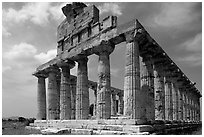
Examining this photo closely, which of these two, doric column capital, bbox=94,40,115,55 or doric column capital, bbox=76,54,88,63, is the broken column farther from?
doric column capital, bbox=94,40,115,55

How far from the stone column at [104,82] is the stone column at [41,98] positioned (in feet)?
37.9

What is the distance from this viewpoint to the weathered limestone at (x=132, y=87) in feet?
56.5

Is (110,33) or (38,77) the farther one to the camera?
(38,77)

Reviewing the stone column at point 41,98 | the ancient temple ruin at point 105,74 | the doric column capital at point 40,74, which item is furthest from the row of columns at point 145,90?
the stone column at point 41,98

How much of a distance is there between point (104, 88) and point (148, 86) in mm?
3845

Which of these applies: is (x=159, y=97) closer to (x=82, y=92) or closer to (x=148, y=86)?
(x=148, y=86)

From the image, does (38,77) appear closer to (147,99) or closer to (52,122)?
(52,122)

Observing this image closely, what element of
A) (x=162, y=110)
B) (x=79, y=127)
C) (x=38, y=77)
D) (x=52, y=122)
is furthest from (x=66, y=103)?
Answer: (x=162, y=110)

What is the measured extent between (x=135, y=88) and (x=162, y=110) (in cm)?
640

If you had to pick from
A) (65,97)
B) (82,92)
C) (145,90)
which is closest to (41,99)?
(65,97)

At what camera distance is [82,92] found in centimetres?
2241

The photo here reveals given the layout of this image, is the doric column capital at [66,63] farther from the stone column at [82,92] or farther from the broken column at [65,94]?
the stone column at [82,92]

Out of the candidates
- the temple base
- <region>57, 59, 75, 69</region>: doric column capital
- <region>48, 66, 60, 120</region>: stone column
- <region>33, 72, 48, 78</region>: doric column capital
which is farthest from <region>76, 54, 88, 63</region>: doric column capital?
<region>33, 72, 48, 78</region>: doric column capital

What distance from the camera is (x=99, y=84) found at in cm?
2003
